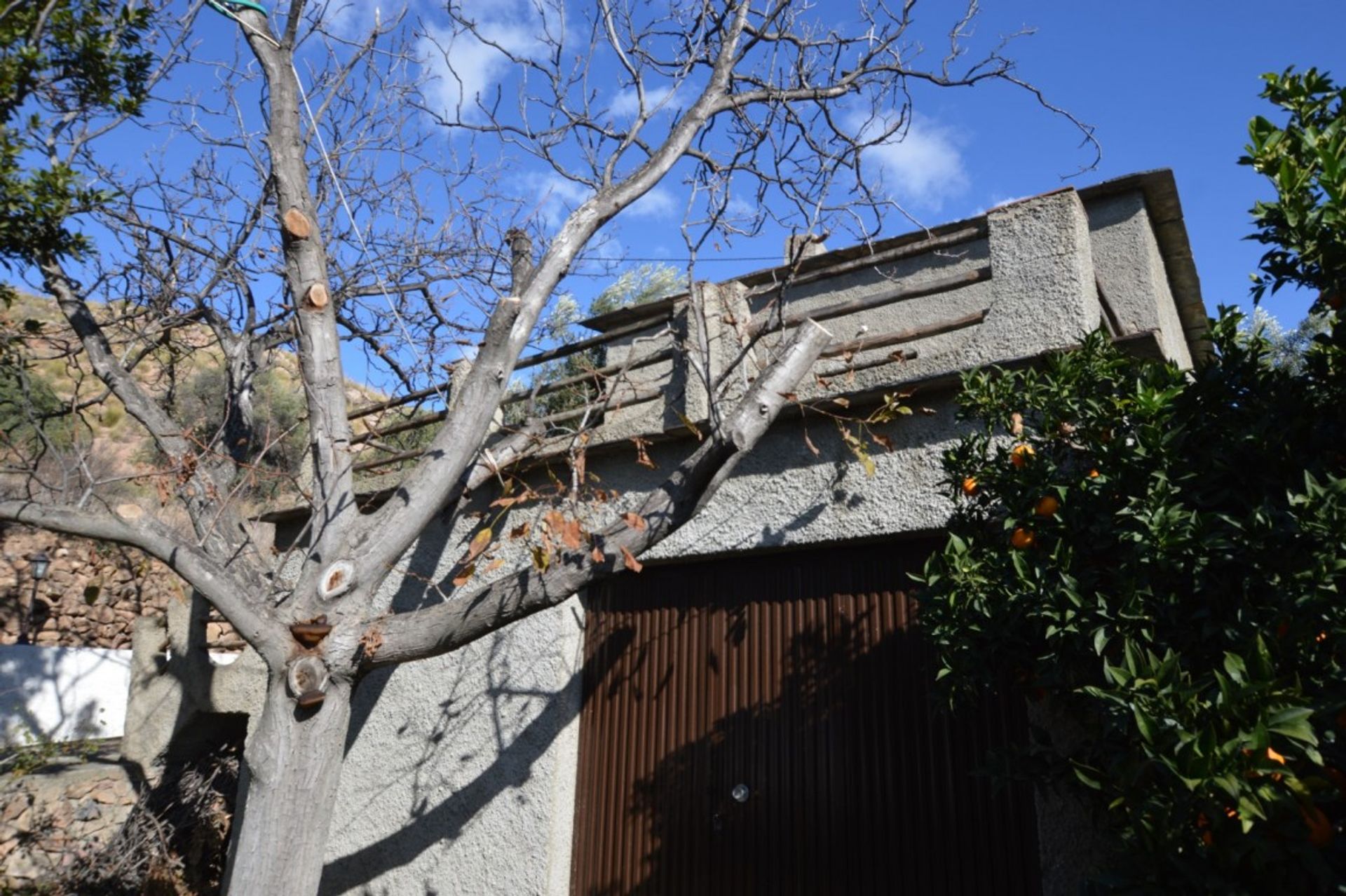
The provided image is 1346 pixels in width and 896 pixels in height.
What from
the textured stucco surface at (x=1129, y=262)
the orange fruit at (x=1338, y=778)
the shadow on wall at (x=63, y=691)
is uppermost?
the textured stucco surface at (x=1129, y=262)

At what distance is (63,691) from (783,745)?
12127 mm

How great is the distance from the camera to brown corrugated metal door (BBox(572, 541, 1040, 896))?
4375 mm

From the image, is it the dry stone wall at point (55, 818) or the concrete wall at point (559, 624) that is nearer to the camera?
the concrete wall at point (559, 624)

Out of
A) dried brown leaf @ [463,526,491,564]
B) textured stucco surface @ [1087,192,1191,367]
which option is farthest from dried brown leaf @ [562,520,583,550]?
textured stucco surface @ [1087,192,1191,367]

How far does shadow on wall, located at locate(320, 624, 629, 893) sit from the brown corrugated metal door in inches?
8.5

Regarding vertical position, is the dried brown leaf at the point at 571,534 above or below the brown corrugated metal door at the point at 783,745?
above

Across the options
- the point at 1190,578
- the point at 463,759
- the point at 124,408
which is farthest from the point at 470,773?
the point at 1190,578

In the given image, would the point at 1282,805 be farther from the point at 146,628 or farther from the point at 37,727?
the point at 37,727

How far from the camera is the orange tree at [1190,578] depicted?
2646mm

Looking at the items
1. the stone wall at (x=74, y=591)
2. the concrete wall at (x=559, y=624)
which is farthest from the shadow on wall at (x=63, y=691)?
the concrete wall at (x=559, y=624)

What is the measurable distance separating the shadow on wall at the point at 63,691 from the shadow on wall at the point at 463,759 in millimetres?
8141

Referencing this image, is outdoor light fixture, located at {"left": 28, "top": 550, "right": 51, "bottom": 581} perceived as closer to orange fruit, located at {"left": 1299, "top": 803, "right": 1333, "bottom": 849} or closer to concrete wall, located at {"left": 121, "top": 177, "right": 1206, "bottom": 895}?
concrete wall, located at {"left": 121, "top": 177, "right": 1206, "bottom": 895}

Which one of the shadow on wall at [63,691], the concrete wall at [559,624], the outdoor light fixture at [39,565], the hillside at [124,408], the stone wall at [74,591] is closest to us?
the concrete wall at [559,624]

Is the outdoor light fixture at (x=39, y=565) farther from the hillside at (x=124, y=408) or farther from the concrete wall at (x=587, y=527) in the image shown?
the concrete wall at (x=587, y=527)
